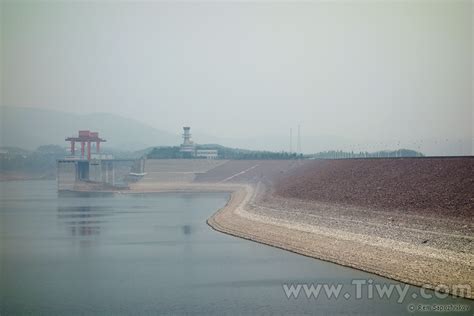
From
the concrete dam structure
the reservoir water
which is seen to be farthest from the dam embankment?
the concrete dam structure

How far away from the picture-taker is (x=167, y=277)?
70.8 ft

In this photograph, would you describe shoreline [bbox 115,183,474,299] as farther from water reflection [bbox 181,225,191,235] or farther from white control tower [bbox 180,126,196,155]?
white control tower [bbox 180,126,196,155]

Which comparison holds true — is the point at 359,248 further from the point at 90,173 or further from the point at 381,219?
the point at 90,173

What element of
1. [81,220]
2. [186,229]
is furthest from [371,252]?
[81,220]

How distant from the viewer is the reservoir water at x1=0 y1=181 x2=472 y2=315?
1750 cm

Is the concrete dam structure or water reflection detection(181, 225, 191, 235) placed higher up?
the concrete dam structure

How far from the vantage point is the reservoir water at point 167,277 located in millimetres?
17500

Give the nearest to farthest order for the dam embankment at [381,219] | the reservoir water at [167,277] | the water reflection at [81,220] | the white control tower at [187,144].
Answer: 1. the reservoir water at [167,277]
2. the dam embankment at [381,219]
3. the water reflection at [81,220]
4. the white control tower at [187,144]

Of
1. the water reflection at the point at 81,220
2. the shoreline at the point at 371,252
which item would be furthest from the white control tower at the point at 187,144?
the shoreline at the point at 371,252

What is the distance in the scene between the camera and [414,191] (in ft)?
97.8

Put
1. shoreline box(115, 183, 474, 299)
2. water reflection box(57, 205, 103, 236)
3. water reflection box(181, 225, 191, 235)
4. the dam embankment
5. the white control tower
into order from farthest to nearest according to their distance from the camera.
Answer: the white control tower → water reflection box(57, 205, 103, 236) → water reflection box(181, 225, 191, 235) → the dam embankment → shoreline box(115, 183, 474, 299)

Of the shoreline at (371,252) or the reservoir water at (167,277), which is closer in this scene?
the reservoir water at (167,277)

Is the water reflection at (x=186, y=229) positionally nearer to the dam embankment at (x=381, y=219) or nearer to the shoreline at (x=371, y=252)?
the dam embankment at (x=381, y=219)

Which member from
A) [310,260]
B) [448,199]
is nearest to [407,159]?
[448,199]
